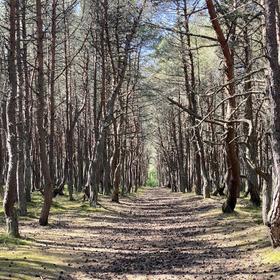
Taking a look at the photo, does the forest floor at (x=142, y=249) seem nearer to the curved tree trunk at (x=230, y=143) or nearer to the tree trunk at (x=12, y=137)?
the tree trunk at (x=12, y=137)

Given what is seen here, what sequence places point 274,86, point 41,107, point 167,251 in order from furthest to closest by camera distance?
point 41,107 < point 167,251 < point 274,86

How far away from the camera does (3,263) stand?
32.9 feet

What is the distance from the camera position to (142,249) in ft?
42.9

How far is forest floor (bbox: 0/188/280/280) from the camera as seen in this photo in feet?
32.6

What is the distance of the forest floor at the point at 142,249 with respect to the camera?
993cm

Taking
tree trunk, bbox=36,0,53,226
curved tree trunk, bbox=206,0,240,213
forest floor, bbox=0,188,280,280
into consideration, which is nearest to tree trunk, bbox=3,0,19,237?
forest floor, bbox=0,188,280,280

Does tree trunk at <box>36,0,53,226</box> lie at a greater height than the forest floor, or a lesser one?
greater

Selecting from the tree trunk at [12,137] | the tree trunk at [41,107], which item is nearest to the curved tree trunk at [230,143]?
the tree trunk at [41,107]

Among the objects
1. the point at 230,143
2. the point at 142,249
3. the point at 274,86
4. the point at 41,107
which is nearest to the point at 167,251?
the point at 142,249

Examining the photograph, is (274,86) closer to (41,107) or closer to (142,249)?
(142,249)

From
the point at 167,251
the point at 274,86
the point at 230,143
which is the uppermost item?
the point at 274,86

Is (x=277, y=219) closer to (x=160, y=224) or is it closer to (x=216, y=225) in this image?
(x=216, y=225)

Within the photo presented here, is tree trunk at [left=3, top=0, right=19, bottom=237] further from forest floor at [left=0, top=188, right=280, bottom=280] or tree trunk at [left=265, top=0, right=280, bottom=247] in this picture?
tree trunk at [left=265, top=0, right=280, bottom=247]

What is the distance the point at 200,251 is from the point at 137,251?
1.66 meters
